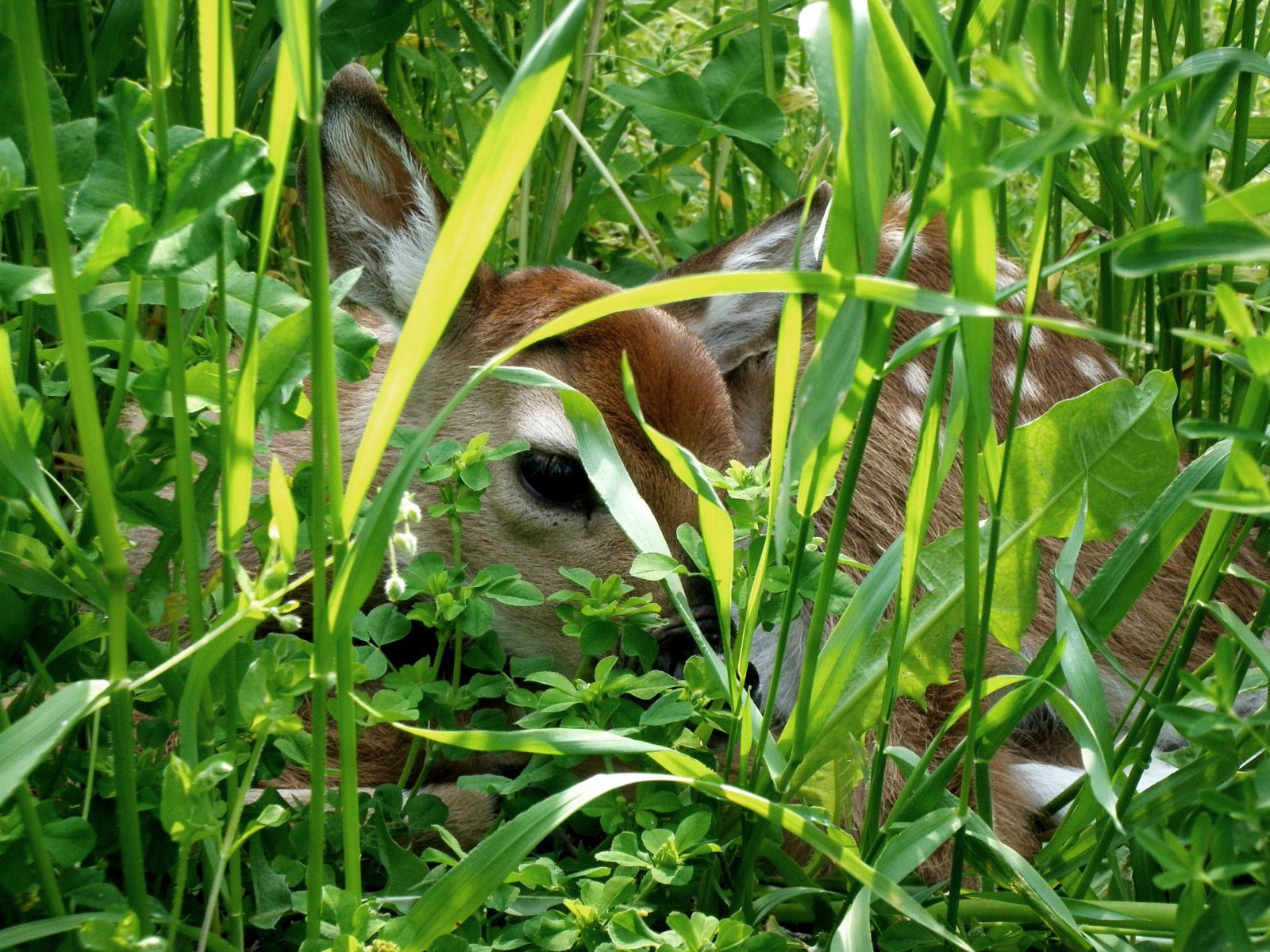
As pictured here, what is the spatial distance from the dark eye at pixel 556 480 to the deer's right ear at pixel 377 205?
1.41 ft

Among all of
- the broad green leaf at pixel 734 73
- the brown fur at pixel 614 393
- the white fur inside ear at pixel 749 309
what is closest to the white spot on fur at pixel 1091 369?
the brown fur at pixel 614 393

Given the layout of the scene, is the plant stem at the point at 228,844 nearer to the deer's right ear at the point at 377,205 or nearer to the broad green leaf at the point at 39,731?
the broad green leaf at the point at 39,731

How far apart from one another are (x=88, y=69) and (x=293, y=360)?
101cm

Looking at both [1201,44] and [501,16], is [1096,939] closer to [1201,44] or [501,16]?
[1201,44]

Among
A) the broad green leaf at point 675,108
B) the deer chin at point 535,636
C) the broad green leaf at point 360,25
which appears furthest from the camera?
the broad green leaf at point 675,108

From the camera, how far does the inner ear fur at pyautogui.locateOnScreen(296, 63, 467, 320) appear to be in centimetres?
233

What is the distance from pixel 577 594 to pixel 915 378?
1468mm

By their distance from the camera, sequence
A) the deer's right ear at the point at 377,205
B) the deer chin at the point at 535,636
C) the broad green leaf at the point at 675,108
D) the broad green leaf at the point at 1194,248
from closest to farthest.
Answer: the broad green leaf at the point at 1194,248
the deer chin at the point at 535,636
the deer's right ear at the point at 377,205
the broad green leaf at the point at 675,108

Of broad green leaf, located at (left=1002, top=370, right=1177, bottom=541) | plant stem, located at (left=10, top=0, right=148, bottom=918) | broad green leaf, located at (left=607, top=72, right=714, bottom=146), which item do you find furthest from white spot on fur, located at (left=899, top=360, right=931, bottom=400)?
plant stem, located at (left=10, top=0, right=148, bottom=918)

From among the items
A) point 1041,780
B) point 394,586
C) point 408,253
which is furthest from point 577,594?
point 408,253

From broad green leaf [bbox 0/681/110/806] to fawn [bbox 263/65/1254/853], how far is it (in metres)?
1.00

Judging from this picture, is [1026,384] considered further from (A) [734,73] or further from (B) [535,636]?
(B) [535,636]

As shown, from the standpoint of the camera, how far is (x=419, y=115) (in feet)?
10.5

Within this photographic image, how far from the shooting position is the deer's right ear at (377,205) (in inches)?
91.7
